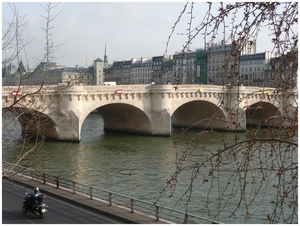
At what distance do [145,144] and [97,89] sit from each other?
5944mm

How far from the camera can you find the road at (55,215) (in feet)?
37.9

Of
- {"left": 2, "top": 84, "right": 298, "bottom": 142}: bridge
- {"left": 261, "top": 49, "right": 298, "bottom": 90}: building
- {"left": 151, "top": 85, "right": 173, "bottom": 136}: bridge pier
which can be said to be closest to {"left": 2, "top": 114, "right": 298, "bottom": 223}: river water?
{"left": 2, "top": 84, "right": 298, "bottom": 142}: bridge

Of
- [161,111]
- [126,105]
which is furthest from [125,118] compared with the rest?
[161,111]

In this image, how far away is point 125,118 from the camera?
40531 mm

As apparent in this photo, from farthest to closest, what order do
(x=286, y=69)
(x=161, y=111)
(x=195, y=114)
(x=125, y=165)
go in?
(x=195, y=114) → (x=161, y=111) → (x=125, y=165) → (x=286, y=69)

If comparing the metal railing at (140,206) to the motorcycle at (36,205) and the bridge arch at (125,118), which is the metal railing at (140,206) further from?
the bridge arch at (125,118)

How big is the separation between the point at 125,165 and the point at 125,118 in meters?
18.1

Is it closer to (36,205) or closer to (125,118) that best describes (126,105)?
(125,118)

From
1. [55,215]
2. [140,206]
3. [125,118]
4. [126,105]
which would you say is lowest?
[55,215]

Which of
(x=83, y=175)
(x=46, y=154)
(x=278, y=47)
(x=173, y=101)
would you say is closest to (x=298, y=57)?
(x=278, y=47)

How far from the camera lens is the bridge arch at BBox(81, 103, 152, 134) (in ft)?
124

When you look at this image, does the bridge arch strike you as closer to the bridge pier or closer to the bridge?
the bridge

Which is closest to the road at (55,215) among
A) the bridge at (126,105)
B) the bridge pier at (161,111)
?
the bridge at (126,105)

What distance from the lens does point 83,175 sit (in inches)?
796
